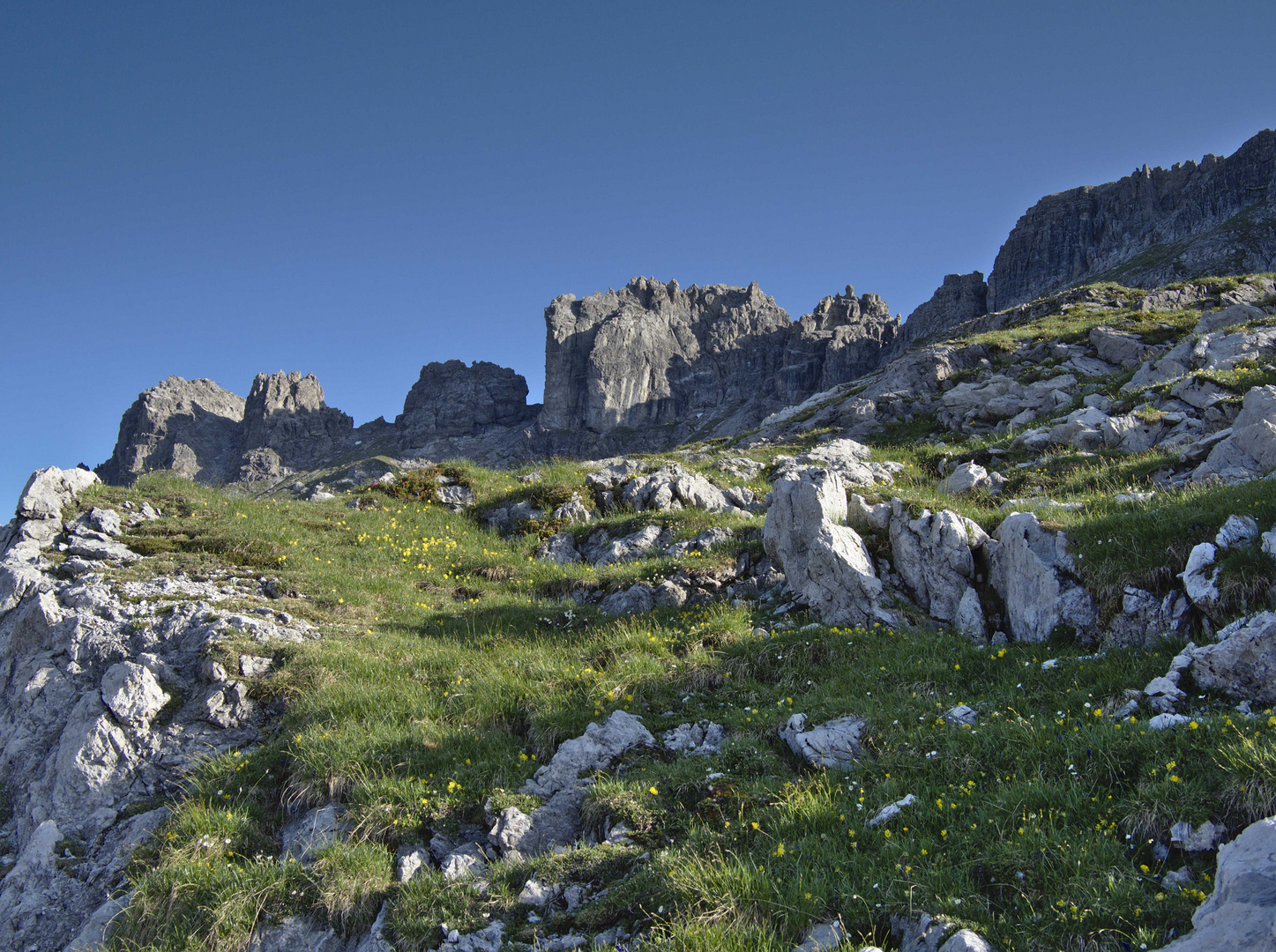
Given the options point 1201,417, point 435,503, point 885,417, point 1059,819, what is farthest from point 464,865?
point 885,417

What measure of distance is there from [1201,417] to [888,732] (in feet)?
52.2

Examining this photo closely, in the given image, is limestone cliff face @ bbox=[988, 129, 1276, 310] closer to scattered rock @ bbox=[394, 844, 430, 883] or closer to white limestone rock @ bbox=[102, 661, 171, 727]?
scattered rock @ bbox=[394, 844, 430, 883]

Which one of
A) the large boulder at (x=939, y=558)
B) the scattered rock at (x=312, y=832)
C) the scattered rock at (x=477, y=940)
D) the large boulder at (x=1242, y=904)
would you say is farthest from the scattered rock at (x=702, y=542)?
the large boulder at (x=1242, y=904)

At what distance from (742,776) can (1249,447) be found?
12425mm

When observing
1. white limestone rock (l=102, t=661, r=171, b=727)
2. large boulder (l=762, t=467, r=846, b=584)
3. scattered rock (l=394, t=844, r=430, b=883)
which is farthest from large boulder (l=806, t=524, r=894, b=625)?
white limestone rock (l=102, t=661, r=171, b=727)

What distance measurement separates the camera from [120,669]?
9680mm

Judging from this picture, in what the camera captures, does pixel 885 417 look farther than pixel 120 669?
Yes

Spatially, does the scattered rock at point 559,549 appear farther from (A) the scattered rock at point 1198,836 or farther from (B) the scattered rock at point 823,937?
(A) the scattered rock at point 1198,836

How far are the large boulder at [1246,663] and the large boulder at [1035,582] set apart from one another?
7.14ft

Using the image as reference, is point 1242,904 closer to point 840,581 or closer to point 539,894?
point 539,894

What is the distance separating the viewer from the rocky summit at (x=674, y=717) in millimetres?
5145

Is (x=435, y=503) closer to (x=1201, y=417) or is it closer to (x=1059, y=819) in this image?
(x=1059, y=819)

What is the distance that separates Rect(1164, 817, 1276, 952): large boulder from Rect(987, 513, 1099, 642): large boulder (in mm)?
5692

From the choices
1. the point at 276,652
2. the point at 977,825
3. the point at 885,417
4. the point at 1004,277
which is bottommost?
the point at 977,825
